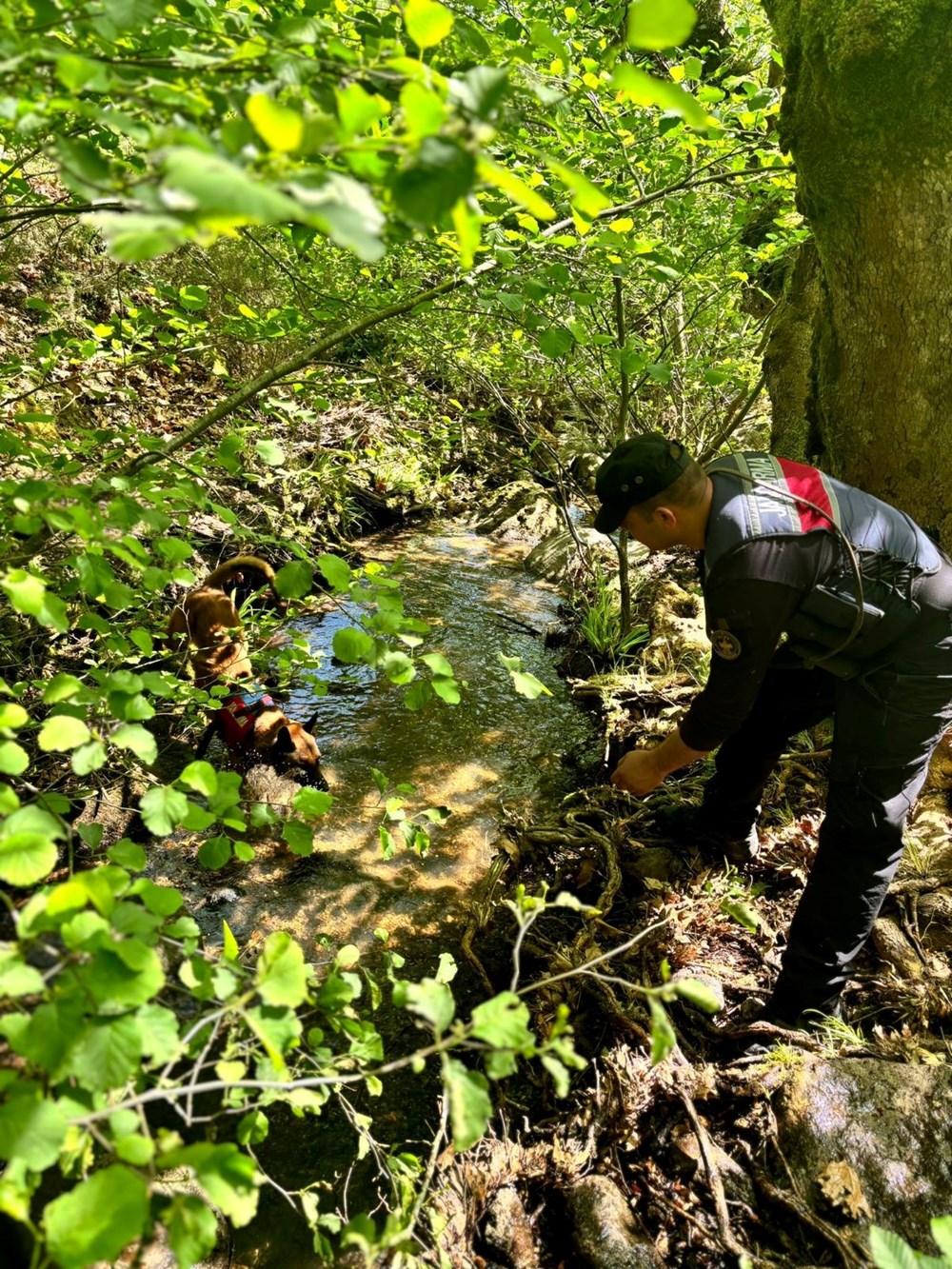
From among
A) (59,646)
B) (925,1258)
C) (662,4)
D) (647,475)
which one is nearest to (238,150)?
(662,4)

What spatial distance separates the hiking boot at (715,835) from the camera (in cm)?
360

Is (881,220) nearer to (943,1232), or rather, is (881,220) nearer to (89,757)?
(943,1232)

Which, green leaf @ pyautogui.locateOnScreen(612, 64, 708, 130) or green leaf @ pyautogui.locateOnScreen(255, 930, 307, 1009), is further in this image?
green leaf @ pyautogui.locateOnScreen(255, 930, 307, 1009)

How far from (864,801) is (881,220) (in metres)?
2.66

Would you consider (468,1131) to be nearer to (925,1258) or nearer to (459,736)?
(925,1258)

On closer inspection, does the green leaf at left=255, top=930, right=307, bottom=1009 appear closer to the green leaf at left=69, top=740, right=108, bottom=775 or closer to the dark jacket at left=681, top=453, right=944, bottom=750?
the green leaf at left=69, top=740, right=108, bottom=775

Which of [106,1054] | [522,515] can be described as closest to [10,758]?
[106,1054]

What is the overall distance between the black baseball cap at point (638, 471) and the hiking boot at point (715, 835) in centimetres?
190

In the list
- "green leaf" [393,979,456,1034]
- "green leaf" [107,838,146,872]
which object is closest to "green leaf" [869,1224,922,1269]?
"green leaf" [393,979,456,1034]

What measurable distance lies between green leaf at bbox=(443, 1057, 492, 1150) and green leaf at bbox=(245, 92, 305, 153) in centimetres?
107

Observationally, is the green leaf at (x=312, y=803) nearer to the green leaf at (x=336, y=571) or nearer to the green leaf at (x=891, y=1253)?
the green leaf at (x=336, y=571)

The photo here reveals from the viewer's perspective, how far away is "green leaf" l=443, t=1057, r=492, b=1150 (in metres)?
0.90

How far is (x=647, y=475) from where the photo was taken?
250 cm

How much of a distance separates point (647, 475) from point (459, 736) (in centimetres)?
355
